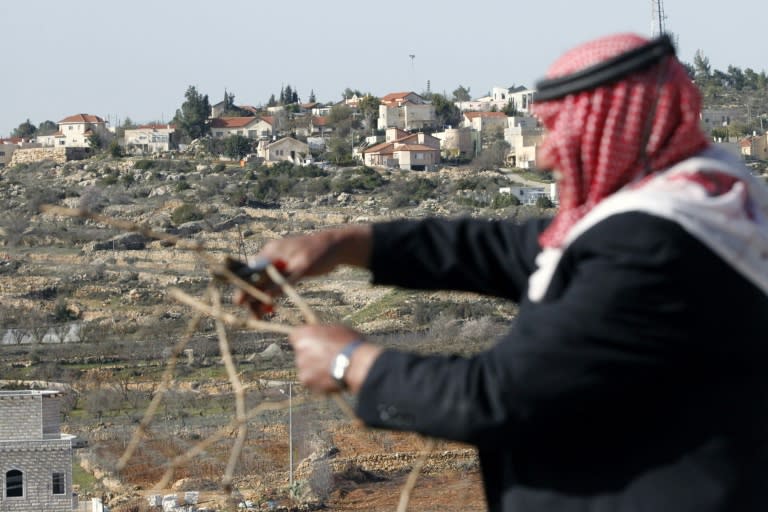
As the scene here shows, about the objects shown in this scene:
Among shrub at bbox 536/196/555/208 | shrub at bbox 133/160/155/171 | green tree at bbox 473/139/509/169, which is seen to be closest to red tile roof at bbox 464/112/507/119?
green tree at bbox 473/139/509/169

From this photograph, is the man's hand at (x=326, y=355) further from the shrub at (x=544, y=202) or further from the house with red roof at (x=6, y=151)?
the house with red roof at (x=6, y=151)

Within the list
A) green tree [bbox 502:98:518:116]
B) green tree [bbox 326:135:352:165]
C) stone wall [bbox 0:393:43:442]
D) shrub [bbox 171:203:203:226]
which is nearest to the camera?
stone wall [bbox 0:393:43:442]

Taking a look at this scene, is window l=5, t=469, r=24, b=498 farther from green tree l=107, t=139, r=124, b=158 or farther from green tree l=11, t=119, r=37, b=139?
green tree l=11, t=119, r=37, b=139

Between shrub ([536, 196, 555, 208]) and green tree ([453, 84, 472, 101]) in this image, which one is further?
green tree ([453, 84, 472, 101])

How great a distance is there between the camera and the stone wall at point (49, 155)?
58156 millimetres

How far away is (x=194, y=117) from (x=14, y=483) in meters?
46.9

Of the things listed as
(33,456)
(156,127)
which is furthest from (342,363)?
(156,127)

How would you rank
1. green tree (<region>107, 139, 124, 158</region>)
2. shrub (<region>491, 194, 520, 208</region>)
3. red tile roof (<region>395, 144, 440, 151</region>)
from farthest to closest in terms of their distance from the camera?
green tree (<region>107, 139, 124, 158</region>) < red tile roof (<region>395, 144, 440, 151</region>) < shrub (<region>491, 194, 520, 208</region>)

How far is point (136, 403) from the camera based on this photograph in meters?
21.3

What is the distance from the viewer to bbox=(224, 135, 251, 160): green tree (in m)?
57.3

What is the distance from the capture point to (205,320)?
1097 inches

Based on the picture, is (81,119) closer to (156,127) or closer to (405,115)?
(156,127)

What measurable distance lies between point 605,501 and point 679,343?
0.19 metres

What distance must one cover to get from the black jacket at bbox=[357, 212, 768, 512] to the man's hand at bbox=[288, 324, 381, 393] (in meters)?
0.02
